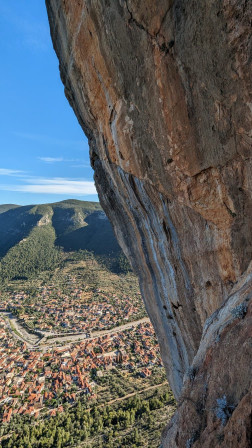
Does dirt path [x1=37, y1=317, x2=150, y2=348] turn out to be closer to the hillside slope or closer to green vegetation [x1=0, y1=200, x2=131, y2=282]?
green vegetation [x1=0, y1=200, x2=131, y2=282]

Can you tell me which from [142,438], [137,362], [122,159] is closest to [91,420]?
[142,438]

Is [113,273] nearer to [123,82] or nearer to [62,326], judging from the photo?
[62,326]

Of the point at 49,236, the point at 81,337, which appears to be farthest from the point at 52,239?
the point at 81,337

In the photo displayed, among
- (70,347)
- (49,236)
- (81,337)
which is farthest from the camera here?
(49,236)

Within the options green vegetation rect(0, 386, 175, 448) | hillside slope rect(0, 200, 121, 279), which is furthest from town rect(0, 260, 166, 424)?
hillside slope rect(0, 200, 121, 279)

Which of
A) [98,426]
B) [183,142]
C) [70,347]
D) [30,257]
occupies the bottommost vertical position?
[70,347]

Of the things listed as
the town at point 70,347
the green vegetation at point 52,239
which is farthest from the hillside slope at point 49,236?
the town at point 70,347

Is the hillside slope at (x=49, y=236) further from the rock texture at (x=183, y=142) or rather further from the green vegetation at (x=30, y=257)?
the rock texture at (x=183, y=142)

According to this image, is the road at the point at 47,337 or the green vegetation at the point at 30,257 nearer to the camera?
the road at the point at 47,337

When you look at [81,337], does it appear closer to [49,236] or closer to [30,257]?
[30,257]

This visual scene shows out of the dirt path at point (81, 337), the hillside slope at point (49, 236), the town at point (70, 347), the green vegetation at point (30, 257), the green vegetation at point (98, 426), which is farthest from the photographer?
the hillside slope at point (49, 236)
